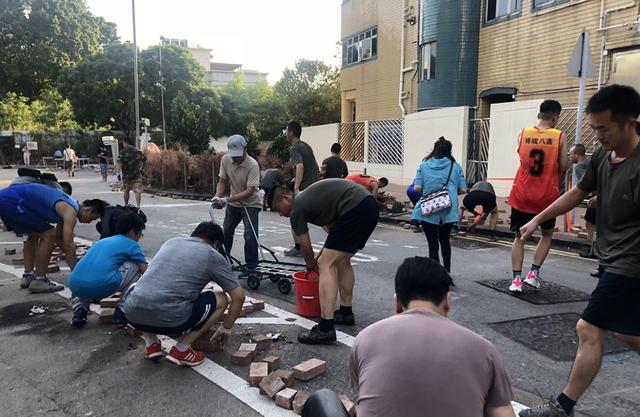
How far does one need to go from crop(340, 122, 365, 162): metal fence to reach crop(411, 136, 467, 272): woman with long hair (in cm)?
1593

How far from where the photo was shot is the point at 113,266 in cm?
473

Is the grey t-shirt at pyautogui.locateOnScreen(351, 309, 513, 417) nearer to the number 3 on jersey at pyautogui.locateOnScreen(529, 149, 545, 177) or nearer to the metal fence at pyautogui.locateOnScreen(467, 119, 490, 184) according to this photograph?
the number 3 on jersey at pyautogui.locateOnScreen(529, 149, 545, 177)

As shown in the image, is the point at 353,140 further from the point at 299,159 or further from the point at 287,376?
the point at 287,376

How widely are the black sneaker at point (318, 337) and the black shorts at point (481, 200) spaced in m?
5.93

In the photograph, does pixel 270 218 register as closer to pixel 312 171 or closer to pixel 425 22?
pixel 312 171

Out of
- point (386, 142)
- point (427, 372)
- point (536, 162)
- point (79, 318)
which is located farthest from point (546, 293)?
point (386, 142)

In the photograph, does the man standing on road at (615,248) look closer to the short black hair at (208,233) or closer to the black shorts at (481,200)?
the short black hair at (208,233)

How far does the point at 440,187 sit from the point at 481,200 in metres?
3.58

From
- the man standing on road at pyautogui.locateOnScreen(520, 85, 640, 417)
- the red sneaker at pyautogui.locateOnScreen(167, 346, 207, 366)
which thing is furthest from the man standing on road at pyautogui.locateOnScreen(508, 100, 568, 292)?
the red sneaker at pyautogui.locateOnScreen(167, 346, 207, 366)

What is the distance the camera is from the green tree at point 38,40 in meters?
44.7

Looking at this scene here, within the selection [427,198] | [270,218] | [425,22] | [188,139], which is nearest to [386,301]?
[427,198]

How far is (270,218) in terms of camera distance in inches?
501

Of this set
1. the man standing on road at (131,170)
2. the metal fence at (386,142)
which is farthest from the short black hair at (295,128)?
the metal fence at (386,142)

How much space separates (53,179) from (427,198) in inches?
175
